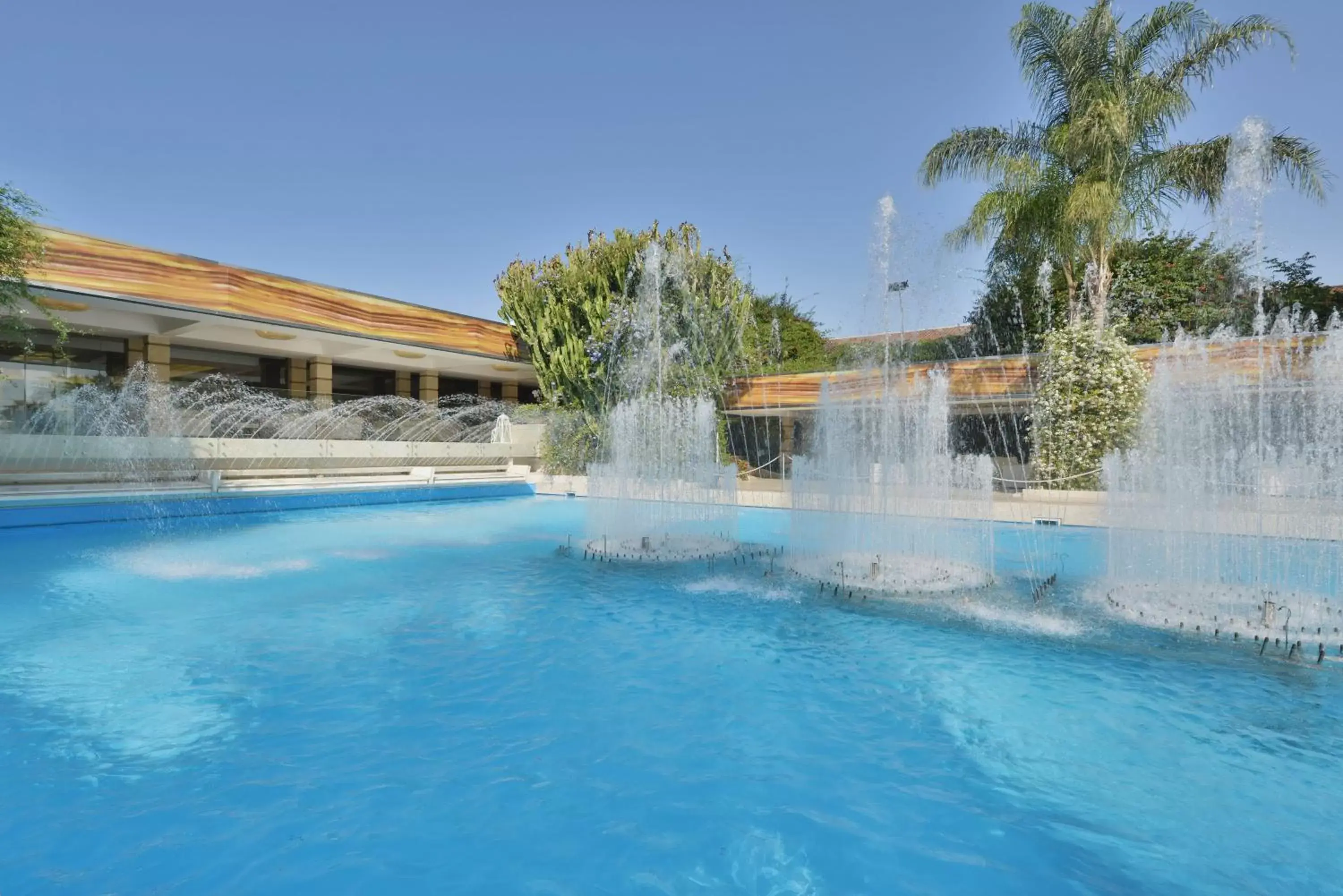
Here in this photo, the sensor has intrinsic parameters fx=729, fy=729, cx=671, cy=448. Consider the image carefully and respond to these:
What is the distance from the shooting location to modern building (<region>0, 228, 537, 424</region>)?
1529cm

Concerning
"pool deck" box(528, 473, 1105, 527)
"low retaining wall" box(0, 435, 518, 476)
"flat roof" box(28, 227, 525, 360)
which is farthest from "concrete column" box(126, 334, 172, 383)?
"pool deck" box(528, 473, 1105, 527)

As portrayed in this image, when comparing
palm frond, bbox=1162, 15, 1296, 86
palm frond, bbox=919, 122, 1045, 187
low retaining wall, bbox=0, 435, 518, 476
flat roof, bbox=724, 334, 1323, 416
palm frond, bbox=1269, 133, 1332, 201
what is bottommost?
low retaining wall, bbox=0, 435, 518, 476

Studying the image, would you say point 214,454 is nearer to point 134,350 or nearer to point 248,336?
point 248,336

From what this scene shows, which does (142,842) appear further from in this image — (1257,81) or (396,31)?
(1257,81)

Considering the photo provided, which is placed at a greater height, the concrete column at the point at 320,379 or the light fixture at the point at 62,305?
the light fixture at the point at 62,305

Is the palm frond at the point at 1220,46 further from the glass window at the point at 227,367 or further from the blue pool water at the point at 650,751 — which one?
the glass window at the point at 227,367

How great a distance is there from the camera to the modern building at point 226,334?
1529 cm

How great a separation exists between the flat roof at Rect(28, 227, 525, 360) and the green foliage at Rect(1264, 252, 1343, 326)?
2231cm

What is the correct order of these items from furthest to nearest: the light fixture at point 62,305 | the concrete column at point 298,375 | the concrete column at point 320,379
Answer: the concrete column at point 298,375
the concrete column at point 320,379
the light fixture at point 62,305

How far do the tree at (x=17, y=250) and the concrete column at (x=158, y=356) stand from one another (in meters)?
5.41

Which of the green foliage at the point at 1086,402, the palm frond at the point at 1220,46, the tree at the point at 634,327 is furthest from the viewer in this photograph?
the tree at the point at 634,327

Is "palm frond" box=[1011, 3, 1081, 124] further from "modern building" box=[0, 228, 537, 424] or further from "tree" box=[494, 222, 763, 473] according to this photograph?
"modern building" box=[0, 228, 537, 424]

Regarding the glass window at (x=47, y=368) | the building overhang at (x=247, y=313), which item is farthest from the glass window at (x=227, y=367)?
the glass window at (x=47, y=368)

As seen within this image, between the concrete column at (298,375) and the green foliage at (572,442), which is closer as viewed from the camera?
the green foliage at (572,442)
